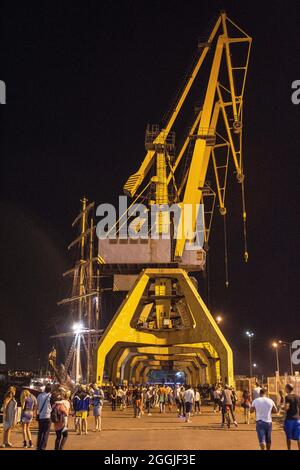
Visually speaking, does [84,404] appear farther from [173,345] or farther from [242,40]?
[242,40]

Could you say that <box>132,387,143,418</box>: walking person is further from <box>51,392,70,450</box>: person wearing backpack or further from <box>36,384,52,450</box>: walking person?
<box>51,392,70,450</box>: person wearing backpack

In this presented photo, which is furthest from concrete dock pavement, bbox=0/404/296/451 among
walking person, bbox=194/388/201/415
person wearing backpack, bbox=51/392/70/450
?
walking person, bbox=194/388/201/415

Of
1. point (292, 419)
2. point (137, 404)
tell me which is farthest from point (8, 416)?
point (137, 404)

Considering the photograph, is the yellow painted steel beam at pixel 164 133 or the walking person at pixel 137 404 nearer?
the walking person at pixel 137 404

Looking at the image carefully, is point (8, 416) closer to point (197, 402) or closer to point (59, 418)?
point (59, 418)

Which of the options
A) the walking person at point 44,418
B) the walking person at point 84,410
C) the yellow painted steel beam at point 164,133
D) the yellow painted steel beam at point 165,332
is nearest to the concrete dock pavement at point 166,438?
the walking person at point 84,410

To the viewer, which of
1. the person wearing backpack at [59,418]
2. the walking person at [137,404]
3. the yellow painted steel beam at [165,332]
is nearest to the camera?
the person wearing backpack at [59,418]

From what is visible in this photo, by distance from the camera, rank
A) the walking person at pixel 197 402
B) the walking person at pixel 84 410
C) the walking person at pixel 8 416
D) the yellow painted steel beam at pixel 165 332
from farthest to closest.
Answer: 1. the yellow painted steel beam at pixel 165 332
2. the walking person at pixel 197 402
3. the walking person at pixel 84 410
4. the walking person at pixel 8 416

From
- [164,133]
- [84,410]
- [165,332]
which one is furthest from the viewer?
[164,133]

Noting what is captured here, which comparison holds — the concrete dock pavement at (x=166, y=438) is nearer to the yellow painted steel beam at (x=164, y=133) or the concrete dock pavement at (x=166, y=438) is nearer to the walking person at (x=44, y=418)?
the walking person at (x=44, y=418)

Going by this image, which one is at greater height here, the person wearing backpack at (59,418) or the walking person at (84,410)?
the person wearing backpack at (59,418)

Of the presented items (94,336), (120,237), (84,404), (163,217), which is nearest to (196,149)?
(163,217)

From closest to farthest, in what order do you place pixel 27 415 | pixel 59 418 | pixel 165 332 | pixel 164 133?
pixel 59 418
pixel 27 415
pixel 165 332
pixel 164 133

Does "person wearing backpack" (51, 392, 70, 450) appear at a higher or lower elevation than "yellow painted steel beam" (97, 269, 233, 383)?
lower
